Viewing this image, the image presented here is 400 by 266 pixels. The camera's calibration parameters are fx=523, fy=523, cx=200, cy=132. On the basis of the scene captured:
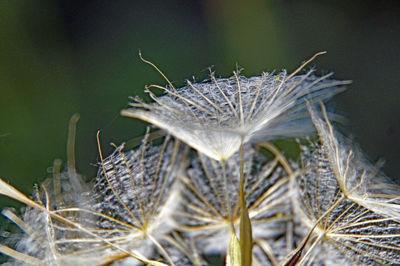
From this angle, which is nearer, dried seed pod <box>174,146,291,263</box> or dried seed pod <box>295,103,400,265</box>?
dried seed pod <box>295,103,400,265</box>

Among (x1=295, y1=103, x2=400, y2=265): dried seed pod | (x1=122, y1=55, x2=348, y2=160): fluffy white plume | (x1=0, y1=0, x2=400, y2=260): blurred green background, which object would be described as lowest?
(x1=295, y1=103, x2=400, y2=265): dried seed pod

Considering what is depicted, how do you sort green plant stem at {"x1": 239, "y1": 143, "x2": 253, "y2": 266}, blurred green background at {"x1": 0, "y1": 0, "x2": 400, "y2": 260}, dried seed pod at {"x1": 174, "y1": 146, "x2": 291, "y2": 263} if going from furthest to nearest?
blurred green background at {"x1": 0, "y1": 0, "x2": 400, "y2": 260} → dried seed pod at {"x1": 174, "y1": 146, "x2": 291, "y2": 263} → green plant stem at {"x1": 239, "y1": 143, "x2": 253, "y2": 266}

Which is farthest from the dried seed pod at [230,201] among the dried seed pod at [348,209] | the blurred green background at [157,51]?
the blurred green background at [157,51]

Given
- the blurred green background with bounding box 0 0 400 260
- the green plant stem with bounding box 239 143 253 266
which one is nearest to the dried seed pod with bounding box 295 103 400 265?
the green plant stem with bounding box 239 143 253 266

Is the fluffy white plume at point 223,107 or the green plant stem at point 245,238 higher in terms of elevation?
the fluffy white plume at point 223,107

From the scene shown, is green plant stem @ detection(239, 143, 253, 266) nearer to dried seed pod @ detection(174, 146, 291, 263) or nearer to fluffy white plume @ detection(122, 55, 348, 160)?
fluffy white plume @ detection(122, 55, 348, 160)

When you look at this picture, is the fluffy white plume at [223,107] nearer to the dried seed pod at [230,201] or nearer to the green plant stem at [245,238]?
the green plant stem at [245,238]

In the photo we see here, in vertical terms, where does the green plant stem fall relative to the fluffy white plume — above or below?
below

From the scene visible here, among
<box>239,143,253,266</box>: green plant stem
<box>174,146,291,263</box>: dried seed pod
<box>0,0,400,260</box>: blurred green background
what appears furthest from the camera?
<box>0,0,400,260</box>: blurred green background

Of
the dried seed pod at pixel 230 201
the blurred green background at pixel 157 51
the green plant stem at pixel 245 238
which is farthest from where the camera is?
the blurred green background at pixel 157 51
